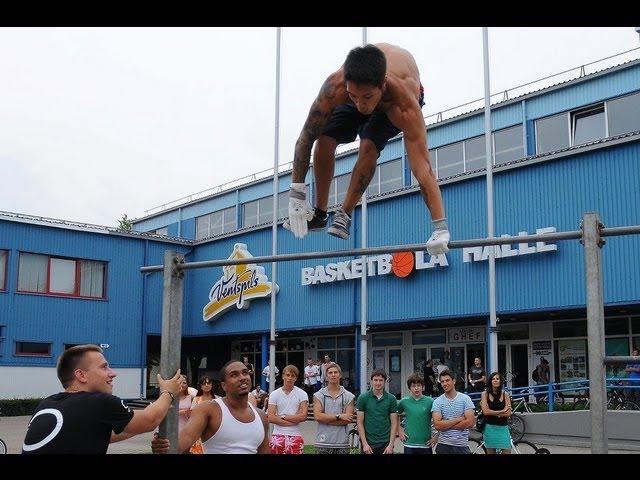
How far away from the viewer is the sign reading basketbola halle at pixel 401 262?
17484 mm

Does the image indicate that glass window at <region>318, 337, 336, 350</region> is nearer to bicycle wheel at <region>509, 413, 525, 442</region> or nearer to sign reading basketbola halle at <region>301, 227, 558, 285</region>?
sign reading basketbola halle at <region>301, 227, 558, 285</region>

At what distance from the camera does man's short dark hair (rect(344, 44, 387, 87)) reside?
4.48m

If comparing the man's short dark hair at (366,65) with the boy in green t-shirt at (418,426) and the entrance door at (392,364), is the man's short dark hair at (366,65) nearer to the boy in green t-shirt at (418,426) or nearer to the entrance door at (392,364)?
the boy in green t-shirt at (418,426)

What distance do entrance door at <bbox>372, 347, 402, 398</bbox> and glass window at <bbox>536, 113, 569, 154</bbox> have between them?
23.5ft

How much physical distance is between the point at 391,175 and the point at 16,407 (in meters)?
13.8

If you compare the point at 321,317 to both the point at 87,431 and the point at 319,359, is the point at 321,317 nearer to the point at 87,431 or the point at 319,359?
the point at 319,359

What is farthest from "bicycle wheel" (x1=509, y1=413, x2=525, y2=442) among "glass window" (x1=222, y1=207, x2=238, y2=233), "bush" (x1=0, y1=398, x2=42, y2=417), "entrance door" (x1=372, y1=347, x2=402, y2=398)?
"glass window" (x1=222, y1=207, x2=238, y2=233)

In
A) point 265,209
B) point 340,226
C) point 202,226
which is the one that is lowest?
point 340,226

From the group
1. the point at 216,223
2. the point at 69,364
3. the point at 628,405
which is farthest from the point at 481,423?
the point at 216,223

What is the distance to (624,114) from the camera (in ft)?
66.7

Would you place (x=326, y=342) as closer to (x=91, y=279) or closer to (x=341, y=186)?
(x=341, y=186)

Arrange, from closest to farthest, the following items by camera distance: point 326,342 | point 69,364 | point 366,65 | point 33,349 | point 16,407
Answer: point 69,364, point 366,65, point 16,407, point 33,349, point 326,342

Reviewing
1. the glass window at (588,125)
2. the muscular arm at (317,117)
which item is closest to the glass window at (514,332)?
the glass window at (588,125)

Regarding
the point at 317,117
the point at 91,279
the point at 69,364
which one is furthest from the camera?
the point at 91,279
